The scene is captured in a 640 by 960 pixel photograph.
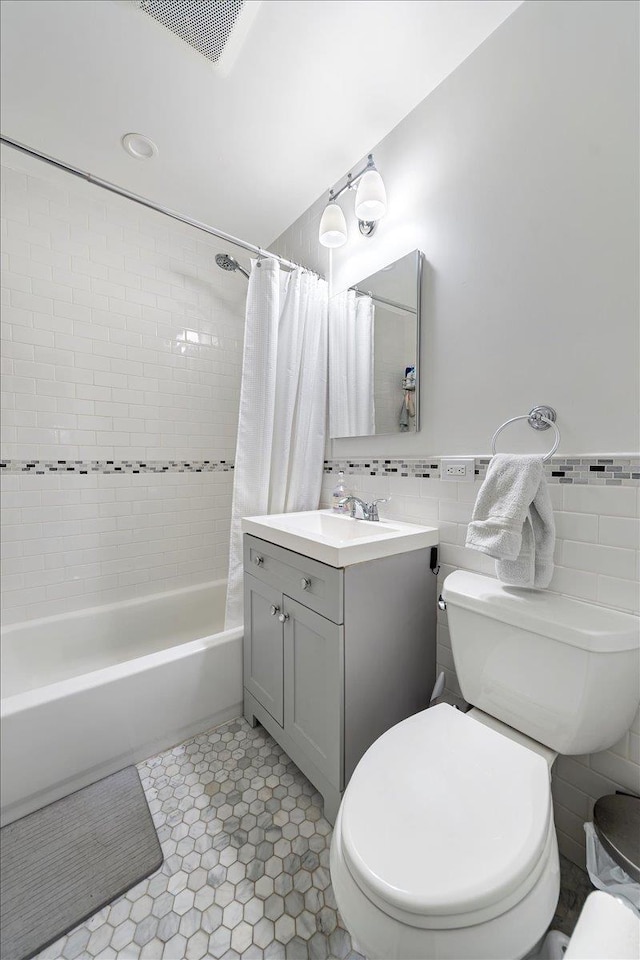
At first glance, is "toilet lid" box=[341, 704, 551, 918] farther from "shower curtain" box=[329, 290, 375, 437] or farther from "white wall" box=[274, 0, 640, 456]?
"shower curtain" box=[329, 290, 375, 437]

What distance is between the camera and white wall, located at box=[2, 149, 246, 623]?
1.74 metres

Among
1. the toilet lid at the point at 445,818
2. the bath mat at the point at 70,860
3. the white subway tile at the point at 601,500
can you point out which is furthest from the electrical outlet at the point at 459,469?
the bath mat at the point at 70,860

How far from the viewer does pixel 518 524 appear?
3.11 feet

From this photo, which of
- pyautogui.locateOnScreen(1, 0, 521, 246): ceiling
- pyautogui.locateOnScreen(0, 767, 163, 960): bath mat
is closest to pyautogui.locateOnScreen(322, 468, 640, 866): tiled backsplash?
pyautogui.locateOnScreen(0, 767, 163, 960): bath mat

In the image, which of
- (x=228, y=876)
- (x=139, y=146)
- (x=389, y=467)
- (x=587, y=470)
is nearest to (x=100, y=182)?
(x=139, y=146)

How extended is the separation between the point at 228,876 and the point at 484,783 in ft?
2.69

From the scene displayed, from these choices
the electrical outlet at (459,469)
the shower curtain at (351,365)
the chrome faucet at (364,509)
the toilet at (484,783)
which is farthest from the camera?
the shower curtain at (351,365)

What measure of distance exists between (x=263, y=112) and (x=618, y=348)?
1.55 metres

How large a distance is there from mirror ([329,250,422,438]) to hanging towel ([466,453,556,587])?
504 millimetres

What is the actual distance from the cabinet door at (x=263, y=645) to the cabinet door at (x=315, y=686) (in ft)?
0.18

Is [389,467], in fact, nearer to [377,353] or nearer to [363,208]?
[377,353]

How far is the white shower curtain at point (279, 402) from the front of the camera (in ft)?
5.66

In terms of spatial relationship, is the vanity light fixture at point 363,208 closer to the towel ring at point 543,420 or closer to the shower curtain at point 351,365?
the shower curtain at point 351,365

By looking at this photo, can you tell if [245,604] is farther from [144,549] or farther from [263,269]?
[263,269]
